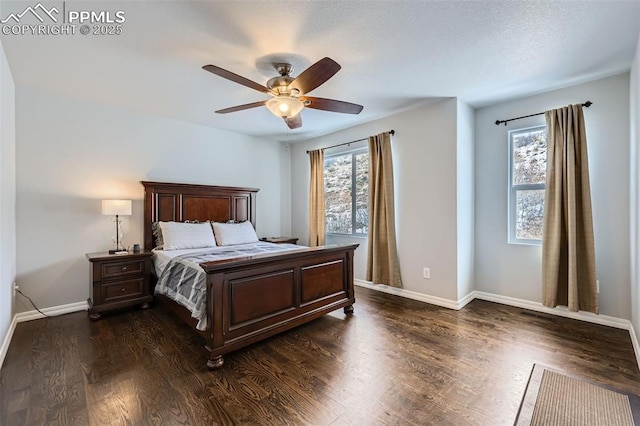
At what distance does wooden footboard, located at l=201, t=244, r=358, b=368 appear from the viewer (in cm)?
221

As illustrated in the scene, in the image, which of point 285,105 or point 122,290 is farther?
point 122,290

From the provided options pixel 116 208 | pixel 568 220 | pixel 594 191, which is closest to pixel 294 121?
pixel 116 208

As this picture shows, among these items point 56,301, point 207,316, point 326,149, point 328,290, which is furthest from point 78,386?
point 326,149

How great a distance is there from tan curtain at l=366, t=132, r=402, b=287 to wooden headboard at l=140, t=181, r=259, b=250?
205cm

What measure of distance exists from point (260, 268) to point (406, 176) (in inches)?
94.5

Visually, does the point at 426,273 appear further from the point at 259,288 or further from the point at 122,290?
the point at 122,290

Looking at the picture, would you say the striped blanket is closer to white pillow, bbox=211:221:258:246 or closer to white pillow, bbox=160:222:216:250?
white pillow, bbox=160:222:216:250

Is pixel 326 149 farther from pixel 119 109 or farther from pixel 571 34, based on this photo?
pixel 571 34

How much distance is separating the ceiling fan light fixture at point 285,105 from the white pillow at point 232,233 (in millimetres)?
2147

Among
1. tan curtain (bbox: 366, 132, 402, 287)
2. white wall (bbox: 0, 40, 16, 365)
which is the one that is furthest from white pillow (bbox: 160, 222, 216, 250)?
tan curtain (bbox: 366, 132, 402, 287)

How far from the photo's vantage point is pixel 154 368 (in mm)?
2160

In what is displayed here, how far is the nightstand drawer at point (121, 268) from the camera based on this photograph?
125 inches

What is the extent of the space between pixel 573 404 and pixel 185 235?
391 cm

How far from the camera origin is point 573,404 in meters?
1.74
